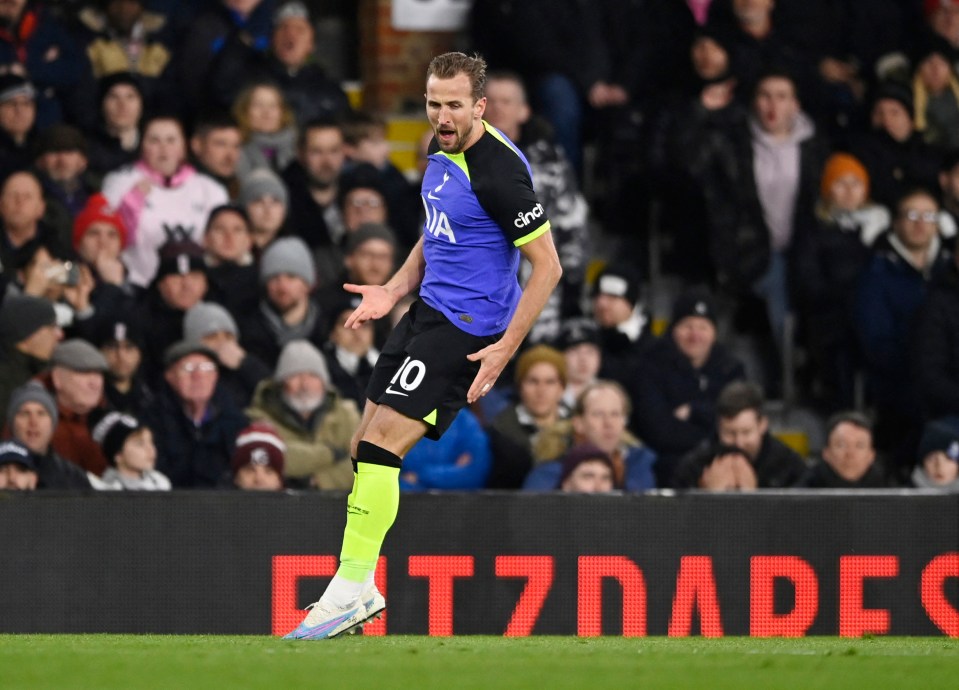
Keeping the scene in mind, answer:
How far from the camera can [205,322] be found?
1057cm

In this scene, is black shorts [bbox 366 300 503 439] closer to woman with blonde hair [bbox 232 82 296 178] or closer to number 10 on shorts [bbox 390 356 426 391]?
number 10 on shorts [bbox 390 356 426 391]

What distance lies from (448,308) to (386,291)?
29cm

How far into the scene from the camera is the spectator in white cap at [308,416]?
10.2 meters

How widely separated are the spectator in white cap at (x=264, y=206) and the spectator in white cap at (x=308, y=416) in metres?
1.11

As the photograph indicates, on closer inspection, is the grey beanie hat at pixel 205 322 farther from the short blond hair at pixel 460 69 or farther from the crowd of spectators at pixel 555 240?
the short blond hair at pixel 460 69

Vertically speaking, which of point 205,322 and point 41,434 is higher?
point 205,322

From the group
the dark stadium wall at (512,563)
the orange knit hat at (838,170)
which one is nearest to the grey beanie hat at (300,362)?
the dark stadium wall at (512,563)

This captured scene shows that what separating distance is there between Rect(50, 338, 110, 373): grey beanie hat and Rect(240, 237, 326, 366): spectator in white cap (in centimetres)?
113

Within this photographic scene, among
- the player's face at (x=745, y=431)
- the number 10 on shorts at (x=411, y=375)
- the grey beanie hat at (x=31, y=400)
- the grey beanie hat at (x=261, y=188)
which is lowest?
the player's face at (x=745, y=431)

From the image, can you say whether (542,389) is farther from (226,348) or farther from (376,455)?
(376,455)

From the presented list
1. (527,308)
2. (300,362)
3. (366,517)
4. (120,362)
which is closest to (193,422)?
(120,362)

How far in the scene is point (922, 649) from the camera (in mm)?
7199

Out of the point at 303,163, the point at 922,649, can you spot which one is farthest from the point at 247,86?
the point at 922,649

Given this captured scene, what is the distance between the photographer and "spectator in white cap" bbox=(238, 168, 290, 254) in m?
11.2
